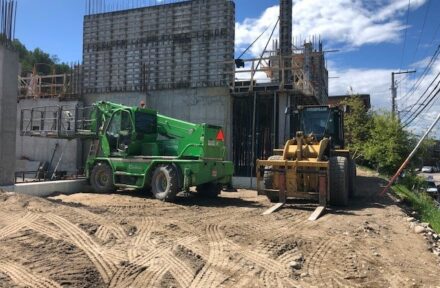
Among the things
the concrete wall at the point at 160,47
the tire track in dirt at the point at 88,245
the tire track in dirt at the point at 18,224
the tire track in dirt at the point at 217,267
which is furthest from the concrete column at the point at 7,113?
the concrete wall at the point at 160,47

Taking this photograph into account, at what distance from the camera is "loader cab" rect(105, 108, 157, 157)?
1452 cm

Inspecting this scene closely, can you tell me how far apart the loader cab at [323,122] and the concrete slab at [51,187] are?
25.7 feet

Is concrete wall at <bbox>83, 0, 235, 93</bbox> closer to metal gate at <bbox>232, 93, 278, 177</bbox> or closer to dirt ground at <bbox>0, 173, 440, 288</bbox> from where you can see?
metal gate at <bbox>232, 93, 278, 177</bbox>

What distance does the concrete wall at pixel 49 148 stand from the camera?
69.6ft

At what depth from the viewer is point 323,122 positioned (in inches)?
550

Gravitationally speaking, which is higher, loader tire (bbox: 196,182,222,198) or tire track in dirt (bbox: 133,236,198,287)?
loader tire (bbox: 196,182,222,198)

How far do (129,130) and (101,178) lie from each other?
2.14 meters

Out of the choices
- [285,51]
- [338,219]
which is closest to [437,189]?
[285,51]

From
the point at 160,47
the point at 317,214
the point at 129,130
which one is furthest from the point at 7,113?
the point at 160,47

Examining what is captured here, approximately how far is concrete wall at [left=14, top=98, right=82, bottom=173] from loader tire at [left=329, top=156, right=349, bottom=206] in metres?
13.2

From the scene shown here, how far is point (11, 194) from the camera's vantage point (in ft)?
34.7

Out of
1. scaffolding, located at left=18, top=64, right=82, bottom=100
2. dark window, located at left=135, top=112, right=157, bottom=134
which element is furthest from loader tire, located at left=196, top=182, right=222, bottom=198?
scaffolding, located at left=18, top=64, right=82, bottom=100

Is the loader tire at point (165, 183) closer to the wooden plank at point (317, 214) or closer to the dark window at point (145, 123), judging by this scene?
the dark window at point (145, 123)

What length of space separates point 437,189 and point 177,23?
1971cm
